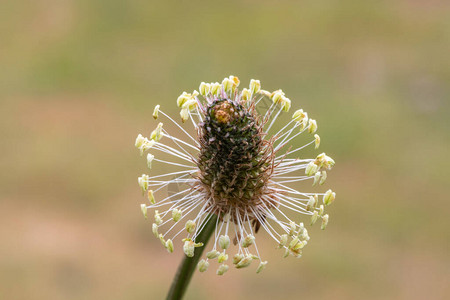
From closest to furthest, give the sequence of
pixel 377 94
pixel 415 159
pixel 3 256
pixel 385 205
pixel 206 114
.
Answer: pixel 206 114 → pixel 3 256 → pixel 385 205 → pixel 415 159 → pixel 377 94

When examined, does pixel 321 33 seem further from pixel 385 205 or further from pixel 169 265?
pixel 169 265

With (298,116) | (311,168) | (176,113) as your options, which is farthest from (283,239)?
(176,113)

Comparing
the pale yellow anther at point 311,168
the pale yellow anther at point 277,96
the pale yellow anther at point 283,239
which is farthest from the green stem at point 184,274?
the pale yellow anther at point 277,96

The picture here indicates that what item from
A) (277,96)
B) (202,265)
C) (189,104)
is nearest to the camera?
(202,265)

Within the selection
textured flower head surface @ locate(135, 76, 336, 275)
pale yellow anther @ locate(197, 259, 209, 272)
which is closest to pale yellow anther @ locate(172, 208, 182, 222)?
textured flower head surface @ locate(135, 76, 336, 275)

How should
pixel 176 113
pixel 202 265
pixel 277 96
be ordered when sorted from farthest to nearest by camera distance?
1. pixel 176 113
2. pixel 277 96
3. pixel 202 265

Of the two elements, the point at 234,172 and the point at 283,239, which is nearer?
the point at 283,239

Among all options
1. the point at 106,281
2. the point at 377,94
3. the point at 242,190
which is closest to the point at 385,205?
the point at 377,94

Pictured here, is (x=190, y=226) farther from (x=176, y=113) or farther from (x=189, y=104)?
(x=176, y=113)
